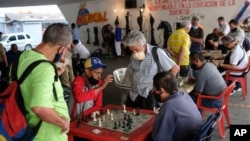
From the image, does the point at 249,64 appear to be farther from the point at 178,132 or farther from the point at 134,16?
the point at 134,16

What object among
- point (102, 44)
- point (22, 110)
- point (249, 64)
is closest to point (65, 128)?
point (22, 110)

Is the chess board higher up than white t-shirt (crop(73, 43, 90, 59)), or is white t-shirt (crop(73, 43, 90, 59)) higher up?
white t-shirt (crop(73, 43, 90, 59))

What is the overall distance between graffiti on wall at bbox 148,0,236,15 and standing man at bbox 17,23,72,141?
9.06 m

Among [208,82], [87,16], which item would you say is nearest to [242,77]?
[208,82]

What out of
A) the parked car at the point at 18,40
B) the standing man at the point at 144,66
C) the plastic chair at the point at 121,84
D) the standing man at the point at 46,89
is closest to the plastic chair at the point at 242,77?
the plastic chair at the point at 121,84

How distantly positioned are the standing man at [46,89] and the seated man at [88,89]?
0.73 meters

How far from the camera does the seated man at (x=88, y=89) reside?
94.3 inches

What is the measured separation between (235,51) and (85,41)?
33.1ft

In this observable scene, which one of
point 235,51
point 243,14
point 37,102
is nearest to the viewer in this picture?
point 37,102

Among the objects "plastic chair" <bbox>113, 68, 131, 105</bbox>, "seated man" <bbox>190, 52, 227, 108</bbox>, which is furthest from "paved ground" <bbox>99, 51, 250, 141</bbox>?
"plastic chair" <bbox>113, 68, 131, 105</bbox>

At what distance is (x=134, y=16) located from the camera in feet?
39.0

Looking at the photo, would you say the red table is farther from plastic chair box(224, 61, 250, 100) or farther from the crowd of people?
plastic chair box(224, 61, 250, 100)

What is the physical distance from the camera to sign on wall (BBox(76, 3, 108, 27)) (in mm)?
12969

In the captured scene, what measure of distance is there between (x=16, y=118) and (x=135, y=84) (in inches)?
59.6
